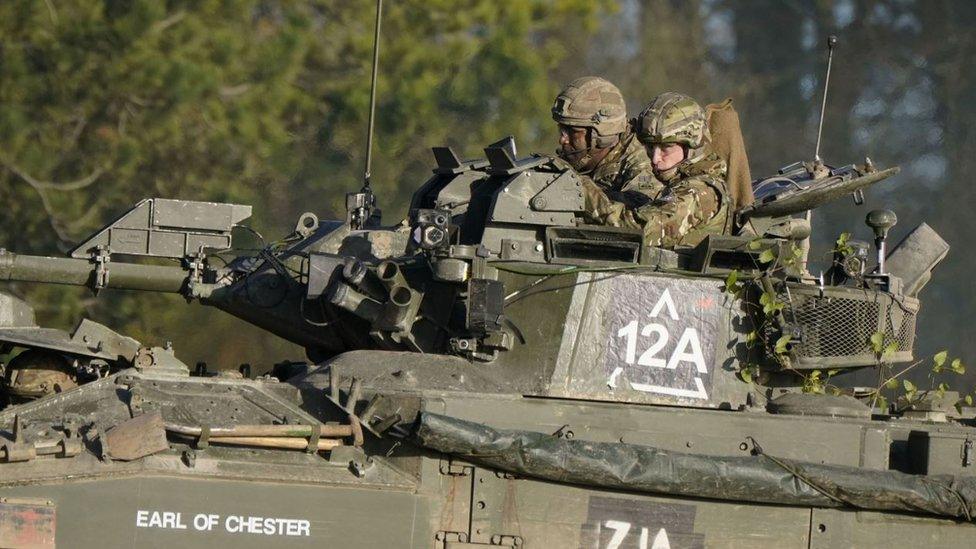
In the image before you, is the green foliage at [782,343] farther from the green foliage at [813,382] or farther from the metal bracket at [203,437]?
the metal bracket at [203,437]

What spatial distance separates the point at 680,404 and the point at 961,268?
12.0 metres

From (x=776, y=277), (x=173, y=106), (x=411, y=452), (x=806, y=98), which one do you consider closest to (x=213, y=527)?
(x=411, y=452)

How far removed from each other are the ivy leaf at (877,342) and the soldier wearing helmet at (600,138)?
1867 mm

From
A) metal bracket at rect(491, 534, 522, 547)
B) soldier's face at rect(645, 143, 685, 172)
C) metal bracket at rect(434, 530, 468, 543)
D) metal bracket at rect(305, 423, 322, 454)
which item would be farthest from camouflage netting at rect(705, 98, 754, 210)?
metal bracket at rect(305, 423, 322, 454)

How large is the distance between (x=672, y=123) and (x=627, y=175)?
24.8 inches

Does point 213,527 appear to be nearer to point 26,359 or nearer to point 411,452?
point 411,452

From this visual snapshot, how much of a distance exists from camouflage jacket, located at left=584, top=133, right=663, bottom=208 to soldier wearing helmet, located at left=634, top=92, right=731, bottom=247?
0.43 ft

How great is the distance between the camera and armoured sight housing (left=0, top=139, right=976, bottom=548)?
9.62 meters

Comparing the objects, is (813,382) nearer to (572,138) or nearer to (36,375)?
(572,138)

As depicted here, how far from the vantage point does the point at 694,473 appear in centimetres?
1012

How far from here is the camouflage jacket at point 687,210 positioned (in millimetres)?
11508

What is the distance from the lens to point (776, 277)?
1126cm

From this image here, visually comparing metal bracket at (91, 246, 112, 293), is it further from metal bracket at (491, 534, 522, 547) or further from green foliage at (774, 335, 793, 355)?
green foliage at (774, 335, 793, 355)

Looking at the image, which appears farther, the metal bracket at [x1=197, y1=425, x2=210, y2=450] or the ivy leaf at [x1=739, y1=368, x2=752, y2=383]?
the ivy leaf at [x1=739, y1=368, x2=752, y2=383]
